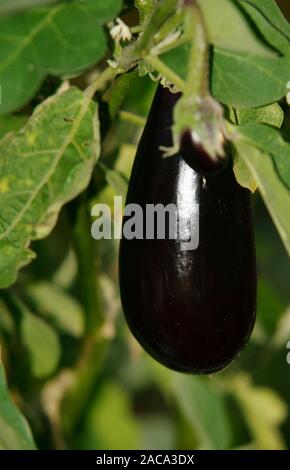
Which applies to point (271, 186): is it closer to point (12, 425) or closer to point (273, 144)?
point (273, 144)

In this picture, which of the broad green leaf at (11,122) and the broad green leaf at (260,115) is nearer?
the broad green leaf at (260,115)

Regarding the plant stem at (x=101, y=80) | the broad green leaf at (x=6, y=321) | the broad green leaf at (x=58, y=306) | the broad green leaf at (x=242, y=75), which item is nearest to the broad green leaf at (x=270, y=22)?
the broad green leaf at (x=242, y=75)

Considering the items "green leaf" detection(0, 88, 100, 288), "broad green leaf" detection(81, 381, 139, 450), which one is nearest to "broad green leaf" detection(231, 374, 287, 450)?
"broad green leaf" detection(81, 381, 139, 450)

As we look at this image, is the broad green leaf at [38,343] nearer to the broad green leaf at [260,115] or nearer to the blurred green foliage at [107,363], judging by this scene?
the blurred green foliage at [107,363]

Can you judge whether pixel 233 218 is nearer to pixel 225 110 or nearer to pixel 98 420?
pixel 225 110

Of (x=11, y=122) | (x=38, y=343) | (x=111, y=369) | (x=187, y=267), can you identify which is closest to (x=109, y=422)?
(x=111, y=369)

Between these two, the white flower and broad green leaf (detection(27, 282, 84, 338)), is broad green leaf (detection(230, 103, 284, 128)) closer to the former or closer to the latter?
the white flower
